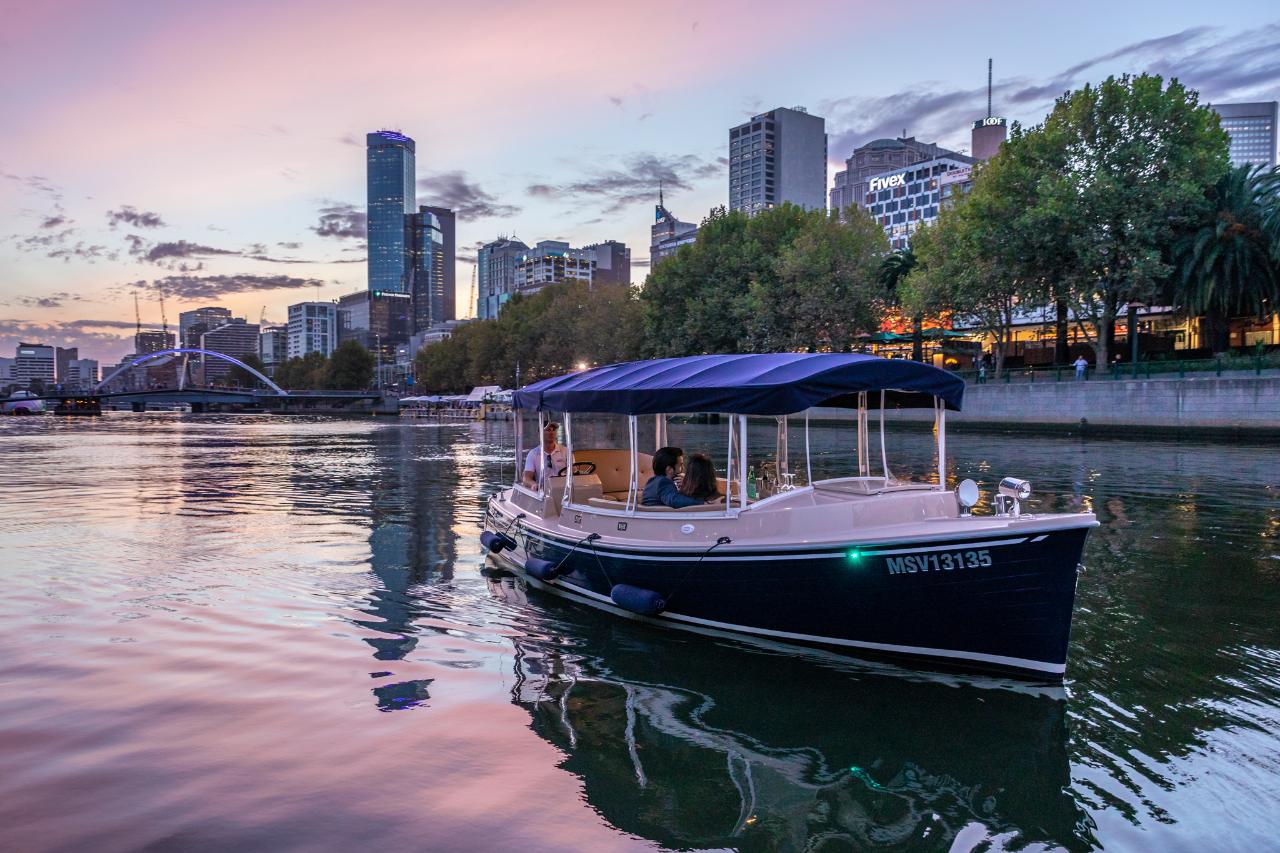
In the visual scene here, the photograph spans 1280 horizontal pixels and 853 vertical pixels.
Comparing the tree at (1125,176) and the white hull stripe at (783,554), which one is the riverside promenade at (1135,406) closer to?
the tree at (1125,176)

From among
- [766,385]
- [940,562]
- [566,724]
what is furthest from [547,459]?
[940,562]

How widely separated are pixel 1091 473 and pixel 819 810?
2231 centimetres

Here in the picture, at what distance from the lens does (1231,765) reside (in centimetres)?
585

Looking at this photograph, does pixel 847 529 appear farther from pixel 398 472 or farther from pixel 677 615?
pixel 398 472

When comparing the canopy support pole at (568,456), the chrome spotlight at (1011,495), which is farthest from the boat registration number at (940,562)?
the canopy support pole at (568,456)

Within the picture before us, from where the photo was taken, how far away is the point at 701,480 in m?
9.39

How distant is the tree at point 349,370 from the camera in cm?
17075

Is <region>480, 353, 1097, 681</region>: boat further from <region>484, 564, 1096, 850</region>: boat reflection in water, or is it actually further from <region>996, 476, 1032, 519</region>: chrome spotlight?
<region>484, 564, 1096, 850</region>: boat reflection in water

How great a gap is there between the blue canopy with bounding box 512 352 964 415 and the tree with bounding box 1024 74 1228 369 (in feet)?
123

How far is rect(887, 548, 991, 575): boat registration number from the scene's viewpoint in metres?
7.06

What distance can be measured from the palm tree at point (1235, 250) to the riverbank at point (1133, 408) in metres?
7.14

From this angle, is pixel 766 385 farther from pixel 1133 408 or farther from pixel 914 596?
pixel 1133 408

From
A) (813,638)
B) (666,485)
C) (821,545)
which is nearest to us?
(821,545)

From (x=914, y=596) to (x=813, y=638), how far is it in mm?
1157
